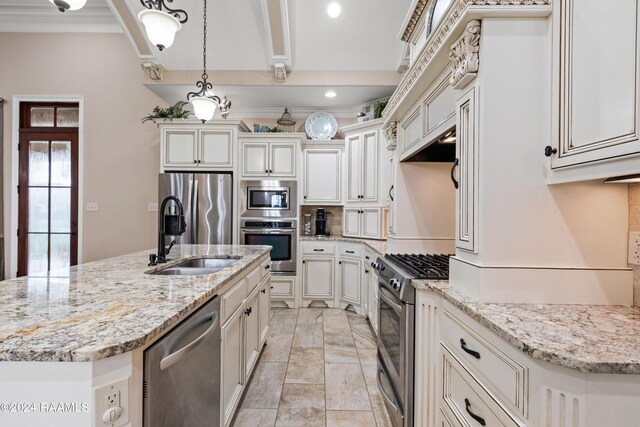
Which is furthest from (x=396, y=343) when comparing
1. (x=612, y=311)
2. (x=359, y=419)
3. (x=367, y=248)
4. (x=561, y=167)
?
(x=367, y=248)

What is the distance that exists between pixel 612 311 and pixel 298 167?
130 inches

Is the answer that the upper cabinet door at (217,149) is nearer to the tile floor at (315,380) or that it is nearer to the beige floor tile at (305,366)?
the tile floor at (315,380)

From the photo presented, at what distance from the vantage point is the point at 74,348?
2.26ft

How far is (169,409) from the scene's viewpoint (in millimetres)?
956

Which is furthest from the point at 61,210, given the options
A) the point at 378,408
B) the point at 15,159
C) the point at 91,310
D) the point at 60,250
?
the point at 378,408

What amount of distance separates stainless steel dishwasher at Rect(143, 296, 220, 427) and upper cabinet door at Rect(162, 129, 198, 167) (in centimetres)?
291

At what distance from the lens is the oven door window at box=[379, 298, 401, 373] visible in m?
1.65

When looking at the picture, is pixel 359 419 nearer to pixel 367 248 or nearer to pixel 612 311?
pixel 612 311

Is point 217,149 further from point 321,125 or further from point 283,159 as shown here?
point 321,125

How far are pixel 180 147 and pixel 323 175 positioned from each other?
1.85 m

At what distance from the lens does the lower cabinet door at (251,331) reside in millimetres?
1956

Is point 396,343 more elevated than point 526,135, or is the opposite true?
point 526,135

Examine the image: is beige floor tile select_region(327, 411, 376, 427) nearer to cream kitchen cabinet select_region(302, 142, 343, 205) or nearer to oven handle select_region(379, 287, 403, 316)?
oven handle select_region(379, 287, 403, 316)

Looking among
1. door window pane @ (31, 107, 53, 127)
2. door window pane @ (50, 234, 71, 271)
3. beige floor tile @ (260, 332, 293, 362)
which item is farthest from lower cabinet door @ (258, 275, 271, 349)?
door window pane @ (31, 107, 53, 127)
